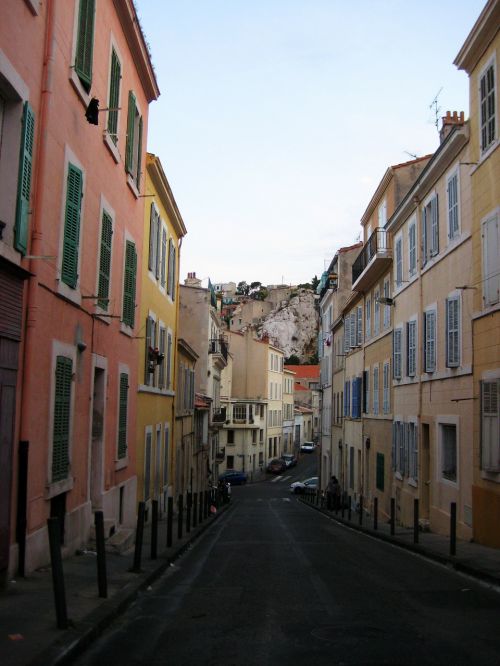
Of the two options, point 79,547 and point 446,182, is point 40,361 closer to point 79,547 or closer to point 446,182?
point 79,547

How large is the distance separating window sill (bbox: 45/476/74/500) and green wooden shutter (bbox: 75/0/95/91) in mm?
5951

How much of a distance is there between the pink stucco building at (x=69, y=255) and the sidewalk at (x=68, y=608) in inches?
19.3

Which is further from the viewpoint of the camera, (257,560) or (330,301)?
(330,301)

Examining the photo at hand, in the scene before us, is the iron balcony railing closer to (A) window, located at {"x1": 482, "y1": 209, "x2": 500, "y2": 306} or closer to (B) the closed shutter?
(B) the closed shutter

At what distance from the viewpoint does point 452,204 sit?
17.0m

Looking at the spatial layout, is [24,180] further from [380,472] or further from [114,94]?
[380,472]

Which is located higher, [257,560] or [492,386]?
[492,386]

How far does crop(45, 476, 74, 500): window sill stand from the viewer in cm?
994

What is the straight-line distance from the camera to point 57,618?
6594 mm

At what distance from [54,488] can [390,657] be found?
5619mm

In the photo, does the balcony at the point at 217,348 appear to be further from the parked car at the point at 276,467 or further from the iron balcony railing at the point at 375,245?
the parked car at the point at 276,467

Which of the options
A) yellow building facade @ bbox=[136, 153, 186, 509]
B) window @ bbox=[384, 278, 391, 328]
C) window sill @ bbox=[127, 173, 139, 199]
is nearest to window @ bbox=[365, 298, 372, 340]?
window @ bbox=[384, 278, 391, 328]

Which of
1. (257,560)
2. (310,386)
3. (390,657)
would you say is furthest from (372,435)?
(310,386)

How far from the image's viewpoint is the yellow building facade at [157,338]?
1891cm
